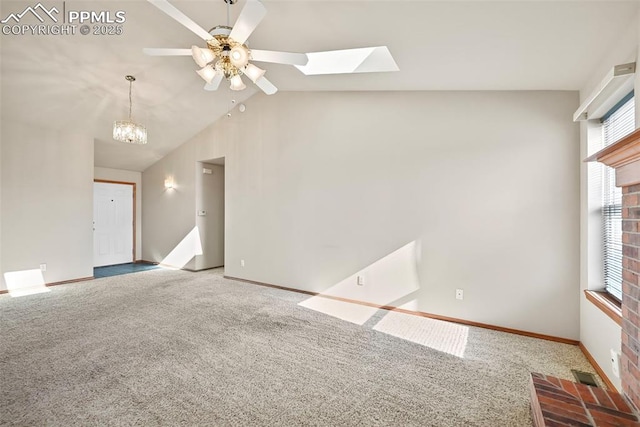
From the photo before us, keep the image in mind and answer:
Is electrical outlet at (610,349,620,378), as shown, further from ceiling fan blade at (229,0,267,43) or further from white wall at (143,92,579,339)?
ceiling fan blade at (229,0,267,43)

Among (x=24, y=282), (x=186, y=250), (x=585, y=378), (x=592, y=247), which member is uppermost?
(x=592, y=247)

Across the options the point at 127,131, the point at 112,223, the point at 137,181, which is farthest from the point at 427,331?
the point at 137,181

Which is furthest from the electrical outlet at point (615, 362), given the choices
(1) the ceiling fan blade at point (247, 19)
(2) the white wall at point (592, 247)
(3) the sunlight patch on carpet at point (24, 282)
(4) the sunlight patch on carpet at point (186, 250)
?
(3) the sunlight patch on carpet at point (24, 282)

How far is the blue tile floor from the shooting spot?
562 centimetres

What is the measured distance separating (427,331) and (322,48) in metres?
3.07

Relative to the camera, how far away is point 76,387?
2006 millimetres

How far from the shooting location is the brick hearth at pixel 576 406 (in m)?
1.37

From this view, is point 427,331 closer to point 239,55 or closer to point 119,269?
point 239,55

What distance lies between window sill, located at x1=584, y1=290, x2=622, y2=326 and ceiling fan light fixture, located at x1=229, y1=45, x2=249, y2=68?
3252 millimetres

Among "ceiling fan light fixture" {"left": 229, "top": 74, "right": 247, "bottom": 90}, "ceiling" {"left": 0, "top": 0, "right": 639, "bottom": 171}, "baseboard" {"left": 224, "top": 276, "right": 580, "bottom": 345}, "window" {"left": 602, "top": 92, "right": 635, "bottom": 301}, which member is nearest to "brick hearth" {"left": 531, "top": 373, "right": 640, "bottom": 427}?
"window" {"left": 602, "top": 92, "right": 635, "bottom": 301}

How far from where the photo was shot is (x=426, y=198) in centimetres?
339

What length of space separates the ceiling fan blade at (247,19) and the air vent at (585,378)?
135 inches

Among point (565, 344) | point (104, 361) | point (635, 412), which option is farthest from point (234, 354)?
point (565, 344)

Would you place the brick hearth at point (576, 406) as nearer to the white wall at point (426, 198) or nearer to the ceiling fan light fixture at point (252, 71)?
the white wall at point (426, 198)
